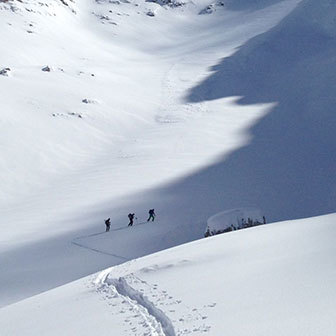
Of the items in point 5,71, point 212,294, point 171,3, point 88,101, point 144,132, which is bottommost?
point 212,294

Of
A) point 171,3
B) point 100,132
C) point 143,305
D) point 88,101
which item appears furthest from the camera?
point 171,3

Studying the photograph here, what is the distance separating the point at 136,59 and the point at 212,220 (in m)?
57.3

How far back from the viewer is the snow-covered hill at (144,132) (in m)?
25.7

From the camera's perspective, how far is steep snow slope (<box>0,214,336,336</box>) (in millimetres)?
8836

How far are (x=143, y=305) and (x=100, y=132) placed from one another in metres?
38.5

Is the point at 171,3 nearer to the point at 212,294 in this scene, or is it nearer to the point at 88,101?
the point at 88,101

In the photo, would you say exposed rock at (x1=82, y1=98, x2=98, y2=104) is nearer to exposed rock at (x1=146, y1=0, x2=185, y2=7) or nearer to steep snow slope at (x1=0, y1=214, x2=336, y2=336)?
steep snow slope at (x1=0, y1=214, x2=336, y2=336)

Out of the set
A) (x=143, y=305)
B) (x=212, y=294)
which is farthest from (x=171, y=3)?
(x=212, y=294)

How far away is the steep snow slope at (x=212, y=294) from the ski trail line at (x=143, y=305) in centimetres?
2

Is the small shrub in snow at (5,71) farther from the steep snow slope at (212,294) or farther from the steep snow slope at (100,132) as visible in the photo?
the steep snow slope at (212,294)

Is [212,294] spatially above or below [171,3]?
below

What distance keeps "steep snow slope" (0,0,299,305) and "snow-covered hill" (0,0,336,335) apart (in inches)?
5.4

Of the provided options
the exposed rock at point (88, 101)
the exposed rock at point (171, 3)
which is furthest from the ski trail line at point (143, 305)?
the exposed rock at point (171, 3)

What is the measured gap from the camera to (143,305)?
1113 centimetres
